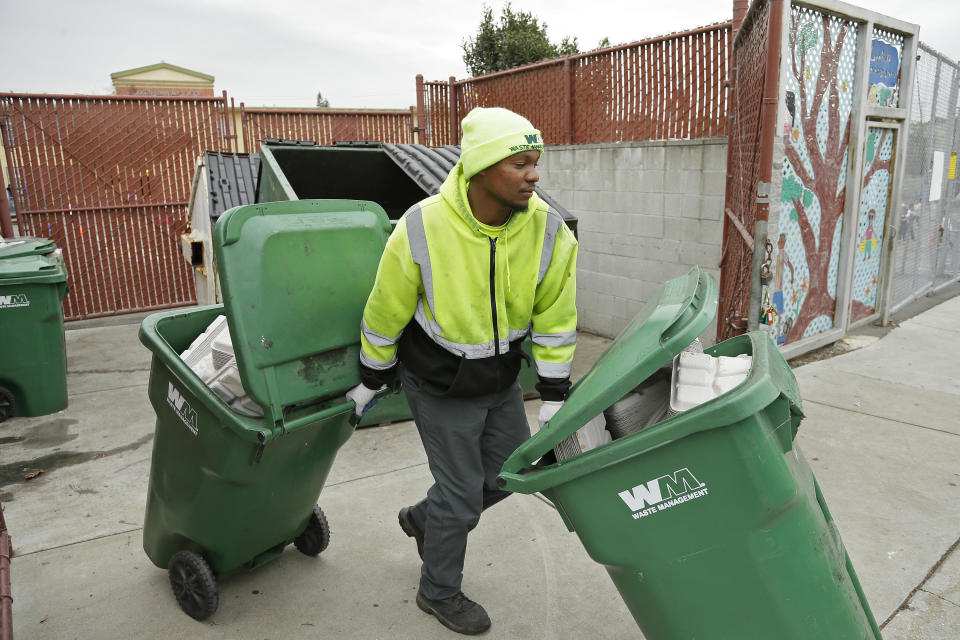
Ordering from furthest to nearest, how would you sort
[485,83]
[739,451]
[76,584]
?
[485,83], [76,584], [739,451]

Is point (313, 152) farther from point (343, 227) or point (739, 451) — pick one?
point (739, 451)

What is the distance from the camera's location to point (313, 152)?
475cm

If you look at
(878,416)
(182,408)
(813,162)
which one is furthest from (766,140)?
(182,408)

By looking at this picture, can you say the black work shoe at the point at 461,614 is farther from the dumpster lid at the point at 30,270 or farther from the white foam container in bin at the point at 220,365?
the dumpster lid at the point at 30,270

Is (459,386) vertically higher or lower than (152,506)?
higher

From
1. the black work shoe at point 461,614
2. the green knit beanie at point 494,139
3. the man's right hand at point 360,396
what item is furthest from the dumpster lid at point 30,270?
the green knit beanie at point 494,139

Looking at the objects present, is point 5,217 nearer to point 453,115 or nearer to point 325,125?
point 325,125

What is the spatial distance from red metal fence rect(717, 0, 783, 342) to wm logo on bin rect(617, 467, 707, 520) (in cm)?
285

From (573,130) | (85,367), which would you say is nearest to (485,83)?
(573,130)

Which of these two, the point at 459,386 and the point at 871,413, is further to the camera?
the point at 871,413

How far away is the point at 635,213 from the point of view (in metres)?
5.74

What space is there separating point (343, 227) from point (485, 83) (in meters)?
6.13

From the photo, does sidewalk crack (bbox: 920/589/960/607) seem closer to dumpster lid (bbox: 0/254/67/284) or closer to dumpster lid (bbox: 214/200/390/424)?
dumpster lid (bbox: 214/200/390/424)

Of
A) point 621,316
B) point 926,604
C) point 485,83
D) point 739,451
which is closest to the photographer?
point 739,451
